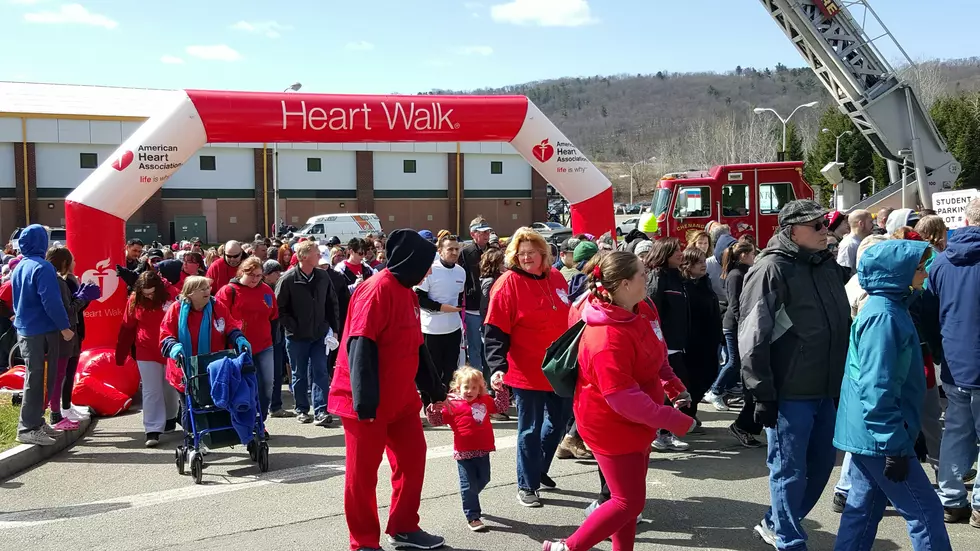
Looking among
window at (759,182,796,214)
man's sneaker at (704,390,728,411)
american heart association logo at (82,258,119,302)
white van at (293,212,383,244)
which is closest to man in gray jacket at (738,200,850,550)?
man's sneaker at (704,390,728,411)

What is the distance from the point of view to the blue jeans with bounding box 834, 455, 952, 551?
3912mm

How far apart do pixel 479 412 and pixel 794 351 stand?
191cm

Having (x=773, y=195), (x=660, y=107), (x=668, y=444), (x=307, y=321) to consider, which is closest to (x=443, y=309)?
(x=307, y=321)

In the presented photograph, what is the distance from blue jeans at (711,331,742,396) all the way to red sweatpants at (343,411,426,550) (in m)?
4.74

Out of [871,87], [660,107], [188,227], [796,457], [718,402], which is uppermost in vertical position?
[660,107]

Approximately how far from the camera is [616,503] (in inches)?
160

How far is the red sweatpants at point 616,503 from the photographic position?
4.03m

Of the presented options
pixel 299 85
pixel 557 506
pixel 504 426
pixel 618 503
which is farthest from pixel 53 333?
pixel 299 85

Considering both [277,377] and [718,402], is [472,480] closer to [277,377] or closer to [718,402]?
[718,402]

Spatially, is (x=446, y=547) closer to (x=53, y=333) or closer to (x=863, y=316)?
(x=863, y=316)

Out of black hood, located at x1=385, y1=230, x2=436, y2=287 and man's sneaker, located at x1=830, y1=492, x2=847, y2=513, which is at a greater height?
black hood, located at x1=385, y1=230, x2=436, y2=287

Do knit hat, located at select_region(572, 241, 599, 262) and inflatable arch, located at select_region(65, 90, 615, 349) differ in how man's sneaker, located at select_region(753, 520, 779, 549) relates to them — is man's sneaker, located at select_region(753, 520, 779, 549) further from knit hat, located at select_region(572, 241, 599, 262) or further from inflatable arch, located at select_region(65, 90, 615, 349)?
inflatable arch, located at select_region(65, 90, 615, 349)

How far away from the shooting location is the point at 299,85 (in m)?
26.9

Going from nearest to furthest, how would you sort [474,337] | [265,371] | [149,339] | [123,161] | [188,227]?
[149,339] < [265,371] < [474,337] < [123,161] < [188,227]
